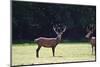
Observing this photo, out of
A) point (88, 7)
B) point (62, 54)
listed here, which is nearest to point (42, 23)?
point (62, 54)

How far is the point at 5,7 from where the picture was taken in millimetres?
2713

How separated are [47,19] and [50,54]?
1.45 ft

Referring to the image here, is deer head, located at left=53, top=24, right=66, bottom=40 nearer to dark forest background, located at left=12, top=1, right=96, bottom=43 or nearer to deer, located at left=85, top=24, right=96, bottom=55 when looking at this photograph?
dark forest background, located at left=12, top=1, right=96, bottom=43

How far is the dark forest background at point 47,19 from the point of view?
2.79m

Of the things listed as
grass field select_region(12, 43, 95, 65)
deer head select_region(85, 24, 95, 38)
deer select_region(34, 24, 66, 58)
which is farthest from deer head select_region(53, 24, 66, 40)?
deer head select_region(85, 24, 95, 38)

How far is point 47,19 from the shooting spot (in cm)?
294

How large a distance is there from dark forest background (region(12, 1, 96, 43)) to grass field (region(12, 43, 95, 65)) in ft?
0.30

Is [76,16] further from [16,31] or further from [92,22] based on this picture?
[16,31]

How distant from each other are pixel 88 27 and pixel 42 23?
666 mm

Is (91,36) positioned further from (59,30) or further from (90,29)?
(59,30)

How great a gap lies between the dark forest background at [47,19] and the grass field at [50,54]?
0.09 metres

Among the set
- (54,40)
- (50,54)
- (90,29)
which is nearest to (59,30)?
(54,40)

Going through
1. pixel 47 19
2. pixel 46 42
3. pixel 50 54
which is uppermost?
pixel 47 19

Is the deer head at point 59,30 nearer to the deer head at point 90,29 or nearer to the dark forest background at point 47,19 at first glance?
the dark forest background at point 47,19
